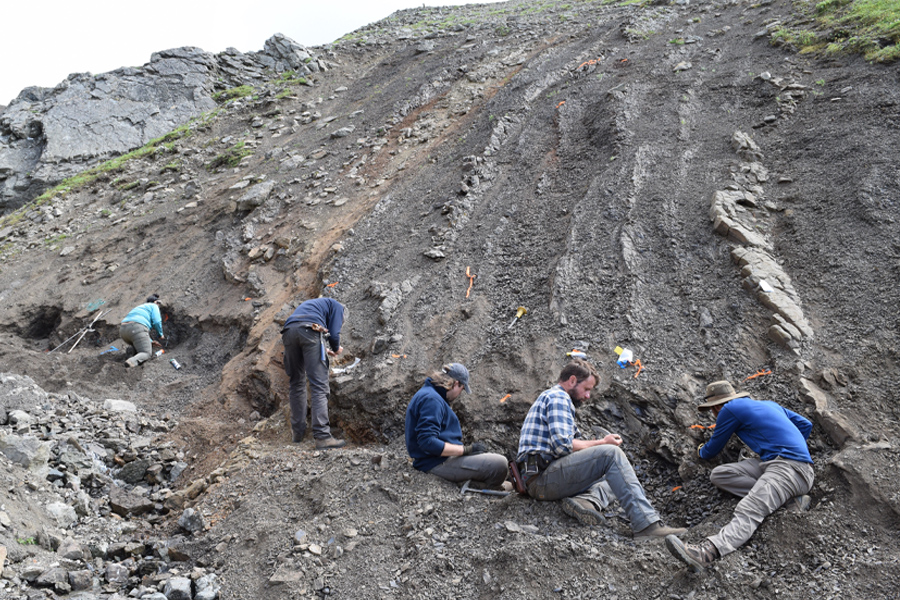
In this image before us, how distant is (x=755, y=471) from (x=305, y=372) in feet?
14.6

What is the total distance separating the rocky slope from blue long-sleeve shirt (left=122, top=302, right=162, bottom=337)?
1.53ft

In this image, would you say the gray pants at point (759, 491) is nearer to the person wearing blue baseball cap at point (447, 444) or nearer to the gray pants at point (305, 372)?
the person wearing blue baseball cap at point (447, 444)

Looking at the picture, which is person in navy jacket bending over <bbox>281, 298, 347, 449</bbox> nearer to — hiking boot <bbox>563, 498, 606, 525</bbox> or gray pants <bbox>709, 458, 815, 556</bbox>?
hiking boot <bbox>563, 498, 606, 525</bbox>

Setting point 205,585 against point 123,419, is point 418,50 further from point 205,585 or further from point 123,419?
point 205,585

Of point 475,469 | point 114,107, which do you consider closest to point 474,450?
point 475,469

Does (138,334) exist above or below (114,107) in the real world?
below

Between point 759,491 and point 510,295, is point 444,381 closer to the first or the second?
point 759,491

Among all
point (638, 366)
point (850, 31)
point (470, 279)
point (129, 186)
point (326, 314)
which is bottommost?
point (638, 366)

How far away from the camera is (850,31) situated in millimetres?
10312

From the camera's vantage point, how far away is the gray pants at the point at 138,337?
8.75 meters

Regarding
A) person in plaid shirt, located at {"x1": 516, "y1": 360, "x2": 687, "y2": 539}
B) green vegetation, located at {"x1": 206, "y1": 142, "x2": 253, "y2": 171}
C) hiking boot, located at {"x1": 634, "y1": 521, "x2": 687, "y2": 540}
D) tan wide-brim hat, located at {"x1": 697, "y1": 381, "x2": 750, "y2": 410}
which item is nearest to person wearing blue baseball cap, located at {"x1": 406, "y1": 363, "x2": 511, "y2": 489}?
person in plaid shirt, located at {"x1": 516, "y1": 360, "x2": 687, "y2": 539}

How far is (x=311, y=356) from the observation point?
6023mm

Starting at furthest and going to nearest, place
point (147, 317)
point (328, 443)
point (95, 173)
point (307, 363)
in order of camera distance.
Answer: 1. point (95, 173)
2. point (147, 317)
3. point (307, 363)
4. point (328, 443)

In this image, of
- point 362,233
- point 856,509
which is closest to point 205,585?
point 856,509
